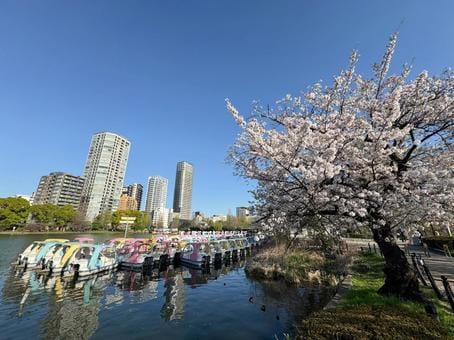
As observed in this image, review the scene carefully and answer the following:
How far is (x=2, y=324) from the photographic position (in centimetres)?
938

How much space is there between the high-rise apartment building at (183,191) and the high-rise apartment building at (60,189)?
72.1 m

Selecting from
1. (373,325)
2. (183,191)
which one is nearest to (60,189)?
(183,191)

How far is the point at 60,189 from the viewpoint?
119438 millimetres

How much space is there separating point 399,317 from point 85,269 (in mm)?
19595

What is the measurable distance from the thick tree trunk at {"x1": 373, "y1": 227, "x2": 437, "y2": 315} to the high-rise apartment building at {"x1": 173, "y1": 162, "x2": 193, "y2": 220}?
180403 millimetres

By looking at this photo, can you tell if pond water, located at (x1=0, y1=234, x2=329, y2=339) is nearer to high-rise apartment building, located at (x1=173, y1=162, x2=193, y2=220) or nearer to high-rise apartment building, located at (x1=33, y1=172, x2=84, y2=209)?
high-rise apartment building, located at (x1=33, y1=172, x2=84, y2=209)

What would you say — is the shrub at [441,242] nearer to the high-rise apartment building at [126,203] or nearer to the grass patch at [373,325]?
the grass patch at [373,325]

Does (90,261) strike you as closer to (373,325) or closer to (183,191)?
(373,325)

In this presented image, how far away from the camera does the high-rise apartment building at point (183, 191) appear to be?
18400 centimetres

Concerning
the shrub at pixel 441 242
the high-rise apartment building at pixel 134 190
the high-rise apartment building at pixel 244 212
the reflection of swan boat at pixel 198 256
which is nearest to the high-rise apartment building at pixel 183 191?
the high-rise apartment building at pixel 134 190

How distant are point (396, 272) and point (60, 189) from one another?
14434 cm

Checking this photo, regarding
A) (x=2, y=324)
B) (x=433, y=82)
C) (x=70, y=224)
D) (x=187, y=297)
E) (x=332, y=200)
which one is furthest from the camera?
(x=70, y=224)

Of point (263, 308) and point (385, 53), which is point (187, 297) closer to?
point (263, 308)

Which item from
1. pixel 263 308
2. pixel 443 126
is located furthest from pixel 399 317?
pixel 263 308
